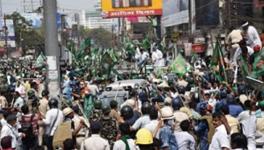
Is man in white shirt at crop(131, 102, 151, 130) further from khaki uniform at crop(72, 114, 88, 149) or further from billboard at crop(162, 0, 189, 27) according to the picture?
billboard at crop(162, 0, 189, 27)

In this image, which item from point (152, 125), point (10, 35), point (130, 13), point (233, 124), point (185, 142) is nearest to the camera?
point (185, 142)

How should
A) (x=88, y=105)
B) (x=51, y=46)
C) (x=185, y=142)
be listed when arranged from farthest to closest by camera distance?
1. (x=51, y=46)
2. (x=88, y=105)
3. (x=185, y=142)

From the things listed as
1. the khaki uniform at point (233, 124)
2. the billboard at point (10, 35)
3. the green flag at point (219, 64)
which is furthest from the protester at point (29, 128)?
the billboard at point (10, 35)

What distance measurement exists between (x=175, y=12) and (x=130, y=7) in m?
21.4

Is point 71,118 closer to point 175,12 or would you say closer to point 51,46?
point 51,46

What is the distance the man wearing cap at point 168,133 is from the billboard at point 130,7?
34147 millimetres

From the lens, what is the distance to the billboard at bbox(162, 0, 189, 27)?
6015cm

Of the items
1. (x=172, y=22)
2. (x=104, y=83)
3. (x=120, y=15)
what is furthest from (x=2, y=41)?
(x=104, y=83)

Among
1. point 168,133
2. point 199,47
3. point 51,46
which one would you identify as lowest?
point 199,47

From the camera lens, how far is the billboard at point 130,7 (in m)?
44.8

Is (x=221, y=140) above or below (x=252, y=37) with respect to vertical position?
below

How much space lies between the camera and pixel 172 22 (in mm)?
67812

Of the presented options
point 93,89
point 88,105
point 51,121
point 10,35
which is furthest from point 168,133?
point 10,35

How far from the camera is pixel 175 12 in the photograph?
216 feet
